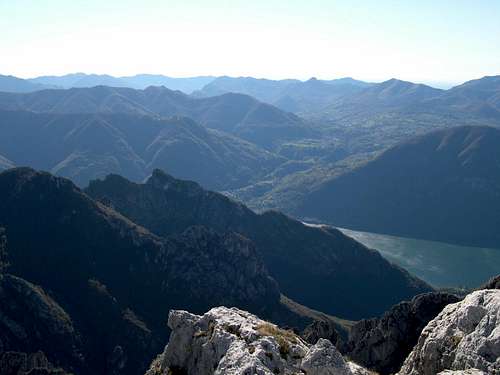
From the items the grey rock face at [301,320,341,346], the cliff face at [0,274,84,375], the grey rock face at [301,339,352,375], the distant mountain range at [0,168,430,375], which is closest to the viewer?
the grey rock face at [301,339,352,375]

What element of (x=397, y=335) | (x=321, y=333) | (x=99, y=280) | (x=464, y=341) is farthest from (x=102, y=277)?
(x=464, y=341)

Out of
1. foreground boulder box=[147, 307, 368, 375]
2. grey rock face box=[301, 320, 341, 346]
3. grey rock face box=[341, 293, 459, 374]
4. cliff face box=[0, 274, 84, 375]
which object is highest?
foreground boulder box=[147, 307, 368, 375]

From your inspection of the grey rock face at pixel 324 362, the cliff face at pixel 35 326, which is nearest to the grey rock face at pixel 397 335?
the grey rock face at pixel 324 362

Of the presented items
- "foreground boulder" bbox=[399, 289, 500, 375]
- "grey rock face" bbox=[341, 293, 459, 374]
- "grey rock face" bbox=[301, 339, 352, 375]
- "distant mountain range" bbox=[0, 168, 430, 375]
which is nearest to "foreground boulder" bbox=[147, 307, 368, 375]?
"grey rock face" bbox=[301, 339, 352, 375]

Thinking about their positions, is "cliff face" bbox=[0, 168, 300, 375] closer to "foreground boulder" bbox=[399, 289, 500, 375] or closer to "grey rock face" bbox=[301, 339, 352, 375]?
"grey rock face" bbox=[301, 339, 352, 375]

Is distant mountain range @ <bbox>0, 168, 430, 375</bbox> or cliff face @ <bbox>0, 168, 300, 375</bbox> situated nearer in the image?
distant mountain range @ <bbox>0, 168, 430, 375</bbox>

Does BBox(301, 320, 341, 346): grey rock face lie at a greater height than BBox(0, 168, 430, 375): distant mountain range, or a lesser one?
greater

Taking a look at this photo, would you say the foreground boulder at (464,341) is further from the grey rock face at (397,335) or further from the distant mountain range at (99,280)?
the distant mountain range at (99,280)

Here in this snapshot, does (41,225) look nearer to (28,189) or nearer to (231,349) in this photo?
(28,189)
